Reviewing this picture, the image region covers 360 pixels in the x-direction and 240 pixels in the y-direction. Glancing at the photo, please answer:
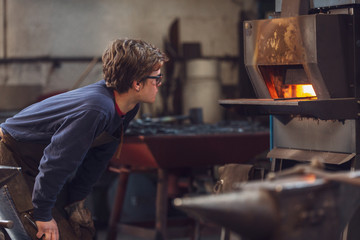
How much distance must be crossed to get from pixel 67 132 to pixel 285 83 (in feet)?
4.14

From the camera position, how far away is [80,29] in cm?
659

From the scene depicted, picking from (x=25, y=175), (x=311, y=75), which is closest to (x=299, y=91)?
(x=311, y=75)

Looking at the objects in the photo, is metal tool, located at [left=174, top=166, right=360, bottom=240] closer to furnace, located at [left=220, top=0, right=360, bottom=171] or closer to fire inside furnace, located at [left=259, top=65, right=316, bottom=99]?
furnace, located at [left=220, top=0, right=360, bottom=171]

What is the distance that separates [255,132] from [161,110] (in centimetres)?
226

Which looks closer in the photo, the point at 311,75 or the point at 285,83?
the point at 311,75

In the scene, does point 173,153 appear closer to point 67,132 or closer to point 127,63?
point 127,63

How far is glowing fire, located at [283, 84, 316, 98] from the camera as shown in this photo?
3.35m

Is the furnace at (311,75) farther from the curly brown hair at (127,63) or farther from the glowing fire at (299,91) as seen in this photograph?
the curly brown hair at (127,63)

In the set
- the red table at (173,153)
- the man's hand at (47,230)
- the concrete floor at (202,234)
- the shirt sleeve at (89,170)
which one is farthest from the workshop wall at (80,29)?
the man's hand at (47,230)

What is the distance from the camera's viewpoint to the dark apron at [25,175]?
2.94m

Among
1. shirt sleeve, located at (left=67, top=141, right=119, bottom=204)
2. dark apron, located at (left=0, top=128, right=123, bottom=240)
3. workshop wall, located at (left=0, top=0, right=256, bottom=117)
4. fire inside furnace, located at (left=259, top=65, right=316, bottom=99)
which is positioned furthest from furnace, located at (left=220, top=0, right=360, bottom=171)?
workshop wall, located at (left=0, top=0, right=256, bottom=117)


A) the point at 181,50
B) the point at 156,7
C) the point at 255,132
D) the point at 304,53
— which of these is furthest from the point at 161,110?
the point at 304,53

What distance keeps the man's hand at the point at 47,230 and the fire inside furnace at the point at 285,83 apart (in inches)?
51.9

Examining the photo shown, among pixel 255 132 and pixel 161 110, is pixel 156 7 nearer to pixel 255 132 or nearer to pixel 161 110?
pixel 161 110
